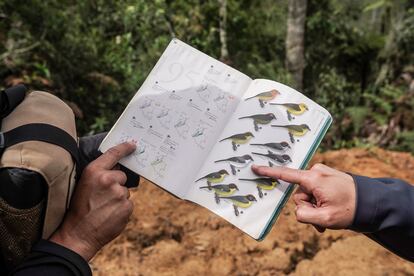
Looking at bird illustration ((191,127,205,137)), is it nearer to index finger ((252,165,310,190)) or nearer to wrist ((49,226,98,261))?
index finger ((252,165,310,190))

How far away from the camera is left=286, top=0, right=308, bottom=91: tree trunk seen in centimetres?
528

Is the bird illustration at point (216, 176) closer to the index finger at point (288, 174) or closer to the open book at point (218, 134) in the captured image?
the open book at point (218, 134)

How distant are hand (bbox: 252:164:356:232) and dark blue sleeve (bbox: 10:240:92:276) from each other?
0.57m

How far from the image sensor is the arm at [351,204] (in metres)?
1.37

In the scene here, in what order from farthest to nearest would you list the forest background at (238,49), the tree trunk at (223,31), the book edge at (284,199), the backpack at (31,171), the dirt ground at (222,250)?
1. the tree trunk at (223,31)
2. the forest background at (238,49)
3. the dirt ground at (222,250)
4. the book edge at (284,199)
5. the backpack at (31,171)

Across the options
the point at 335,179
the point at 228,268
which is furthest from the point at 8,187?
the point at 228,268

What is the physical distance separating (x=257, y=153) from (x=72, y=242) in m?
0.59

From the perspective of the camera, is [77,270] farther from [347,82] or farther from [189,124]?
[347,82]

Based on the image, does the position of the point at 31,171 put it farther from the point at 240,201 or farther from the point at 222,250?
the point at 222,250

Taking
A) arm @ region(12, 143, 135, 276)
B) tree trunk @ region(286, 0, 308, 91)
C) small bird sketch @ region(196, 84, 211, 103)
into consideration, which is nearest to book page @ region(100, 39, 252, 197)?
small bird sketch @ region(196, 84, 211, 103)

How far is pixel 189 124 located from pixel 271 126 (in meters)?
0.25

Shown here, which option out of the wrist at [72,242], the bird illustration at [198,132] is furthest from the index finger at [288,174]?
the wrist at [72,242]

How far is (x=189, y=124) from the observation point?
1474 millimetres

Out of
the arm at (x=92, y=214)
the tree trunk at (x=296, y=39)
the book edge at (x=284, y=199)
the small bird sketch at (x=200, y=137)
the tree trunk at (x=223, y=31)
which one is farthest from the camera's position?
the tree trunk at (x=223, y=31)
